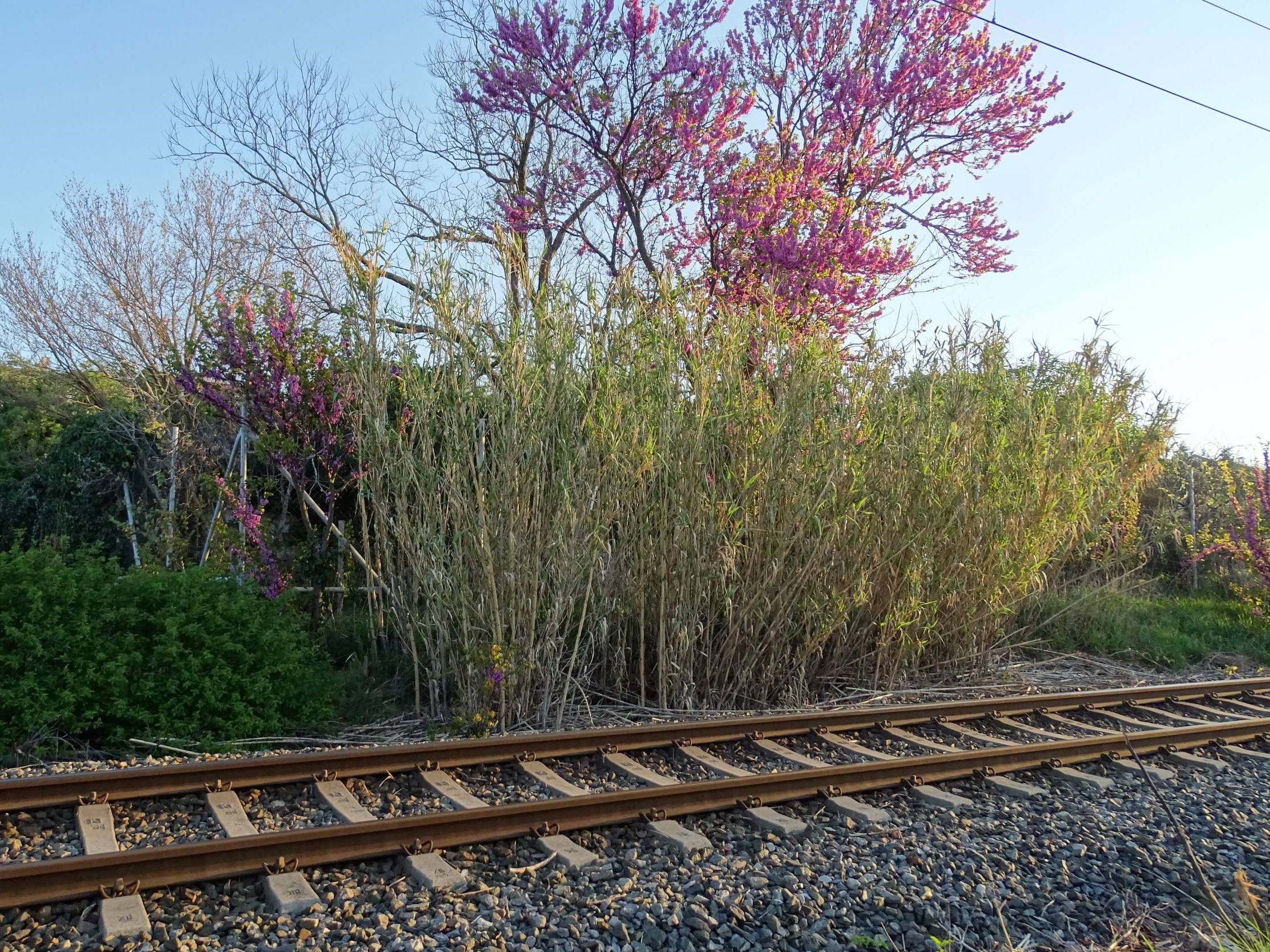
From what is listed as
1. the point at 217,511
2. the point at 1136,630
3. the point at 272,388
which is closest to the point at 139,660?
the point at 217,511

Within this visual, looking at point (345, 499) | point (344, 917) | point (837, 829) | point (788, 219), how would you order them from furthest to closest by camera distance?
point (788, 219) < point (345, 499) < point (837, 829) < point (344, 917)

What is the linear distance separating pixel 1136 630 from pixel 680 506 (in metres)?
6.46

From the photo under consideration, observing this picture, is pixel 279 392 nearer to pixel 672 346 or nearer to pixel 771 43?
pixel 672 346

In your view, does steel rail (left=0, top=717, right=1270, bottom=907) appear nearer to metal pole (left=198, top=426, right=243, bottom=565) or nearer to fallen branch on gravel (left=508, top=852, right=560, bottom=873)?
fallen branch on gravel (left=508, top=852, right=560, bottom=873)

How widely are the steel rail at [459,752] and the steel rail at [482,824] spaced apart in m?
0.76

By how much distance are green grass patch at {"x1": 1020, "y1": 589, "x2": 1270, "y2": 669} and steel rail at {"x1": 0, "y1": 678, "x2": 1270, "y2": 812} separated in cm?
285

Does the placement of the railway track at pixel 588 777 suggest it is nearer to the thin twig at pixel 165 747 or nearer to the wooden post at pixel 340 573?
the thin twig at pixel 165 747

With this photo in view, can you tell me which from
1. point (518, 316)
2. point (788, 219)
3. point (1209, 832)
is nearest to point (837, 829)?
point (1209, 832)

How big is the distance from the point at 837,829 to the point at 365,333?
4.09 meters

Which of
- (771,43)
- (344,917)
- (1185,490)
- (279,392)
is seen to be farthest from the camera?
(1185,490)

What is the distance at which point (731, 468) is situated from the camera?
20.9ft

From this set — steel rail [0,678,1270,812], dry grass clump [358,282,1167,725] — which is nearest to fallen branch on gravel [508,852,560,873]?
steel rail [0,678,1270,812]

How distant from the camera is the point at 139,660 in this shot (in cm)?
529

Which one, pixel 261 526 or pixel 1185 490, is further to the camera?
pixel 1185 490
